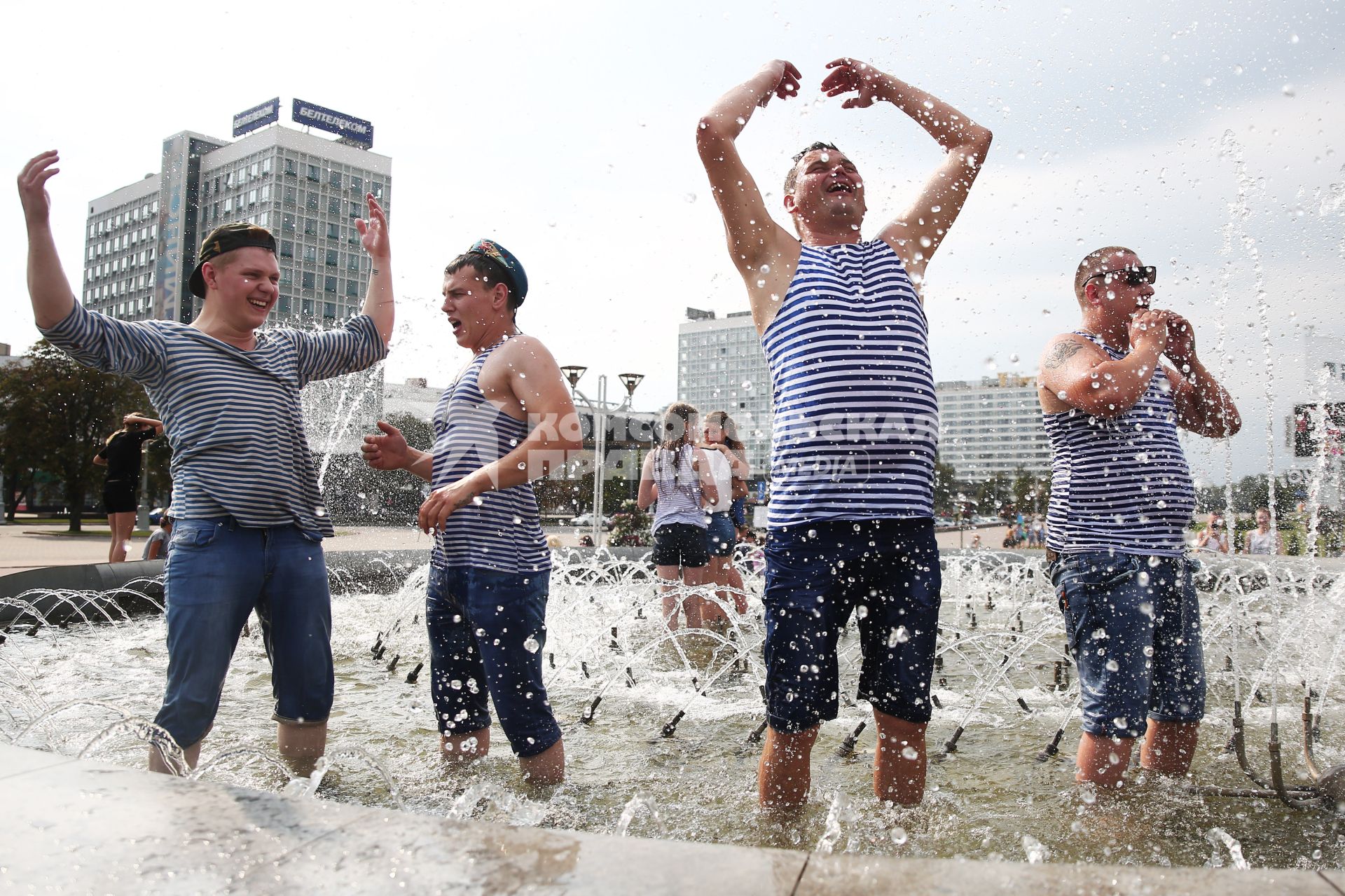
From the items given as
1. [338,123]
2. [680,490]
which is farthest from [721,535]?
[338,123]

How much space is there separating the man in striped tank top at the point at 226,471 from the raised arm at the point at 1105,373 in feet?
7.19

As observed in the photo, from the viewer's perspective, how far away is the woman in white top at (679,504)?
6.16 meters

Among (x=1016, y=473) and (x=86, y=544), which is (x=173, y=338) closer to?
(x=86, y=544)

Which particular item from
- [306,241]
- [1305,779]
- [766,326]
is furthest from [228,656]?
[306,241]

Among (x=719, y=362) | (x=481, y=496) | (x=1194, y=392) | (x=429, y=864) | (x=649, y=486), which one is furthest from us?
(x=719, y=362)

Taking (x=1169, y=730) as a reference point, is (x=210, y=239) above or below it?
above

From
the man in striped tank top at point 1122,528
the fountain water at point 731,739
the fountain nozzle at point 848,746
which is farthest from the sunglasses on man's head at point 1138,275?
the fountain nozzle at point 848,746

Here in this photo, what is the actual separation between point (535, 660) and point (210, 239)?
1.54 meters

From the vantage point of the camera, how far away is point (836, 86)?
2514 mm

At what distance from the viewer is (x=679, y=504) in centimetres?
618

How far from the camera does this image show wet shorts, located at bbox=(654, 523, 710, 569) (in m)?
6.15

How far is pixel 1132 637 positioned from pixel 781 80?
176 cm

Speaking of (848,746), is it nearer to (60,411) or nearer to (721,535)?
(721,535)

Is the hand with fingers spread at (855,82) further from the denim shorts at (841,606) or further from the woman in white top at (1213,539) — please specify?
the woman in white top at (1213,539)
